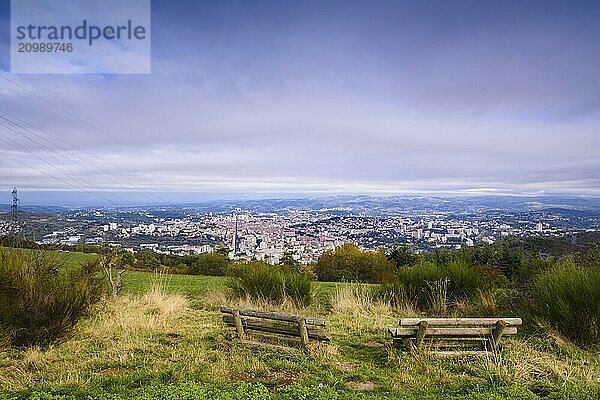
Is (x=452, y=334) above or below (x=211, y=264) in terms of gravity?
above

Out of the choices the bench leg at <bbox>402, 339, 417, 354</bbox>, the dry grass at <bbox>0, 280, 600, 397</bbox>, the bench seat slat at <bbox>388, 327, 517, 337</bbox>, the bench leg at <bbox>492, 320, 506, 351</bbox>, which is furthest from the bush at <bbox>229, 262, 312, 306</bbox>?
the bench leg at <bbox>492, 320, 506, 351</bbox>

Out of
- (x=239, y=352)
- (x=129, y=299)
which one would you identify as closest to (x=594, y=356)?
(x=239, y=352)

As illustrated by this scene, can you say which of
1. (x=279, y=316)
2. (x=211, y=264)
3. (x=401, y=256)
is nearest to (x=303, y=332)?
(x=279, y=316)

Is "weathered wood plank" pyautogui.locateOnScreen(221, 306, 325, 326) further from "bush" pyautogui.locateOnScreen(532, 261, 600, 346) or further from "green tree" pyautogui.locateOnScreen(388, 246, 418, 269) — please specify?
"green tree" pyautogui.locateOnScreen(388, 246, 418, 269)

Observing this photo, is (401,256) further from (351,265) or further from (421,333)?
(421,333)

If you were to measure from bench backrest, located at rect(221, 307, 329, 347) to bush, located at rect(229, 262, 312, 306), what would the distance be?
12.2ft

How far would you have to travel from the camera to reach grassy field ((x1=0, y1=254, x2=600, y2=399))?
200 inches

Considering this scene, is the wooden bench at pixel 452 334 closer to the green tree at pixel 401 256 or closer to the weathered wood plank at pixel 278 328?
the weathered wood plank at pixel 278 328

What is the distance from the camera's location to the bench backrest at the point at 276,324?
6797mm

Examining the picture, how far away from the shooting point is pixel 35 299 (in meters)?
6.93

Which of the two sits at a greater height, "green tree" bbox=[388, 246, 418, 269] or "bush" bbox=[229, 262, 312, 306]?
"bush" bbox=[229, 262, 312, 306]

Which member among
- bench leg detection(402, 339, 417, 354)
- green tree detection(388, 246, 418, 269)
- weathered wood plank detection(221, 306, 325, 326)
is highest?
weathered wood plank detection(221, 306, 325, 326)

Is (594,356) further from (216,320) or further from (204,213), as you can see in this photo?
(204,213)

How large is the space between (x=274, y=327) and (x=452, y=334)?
265 cm
